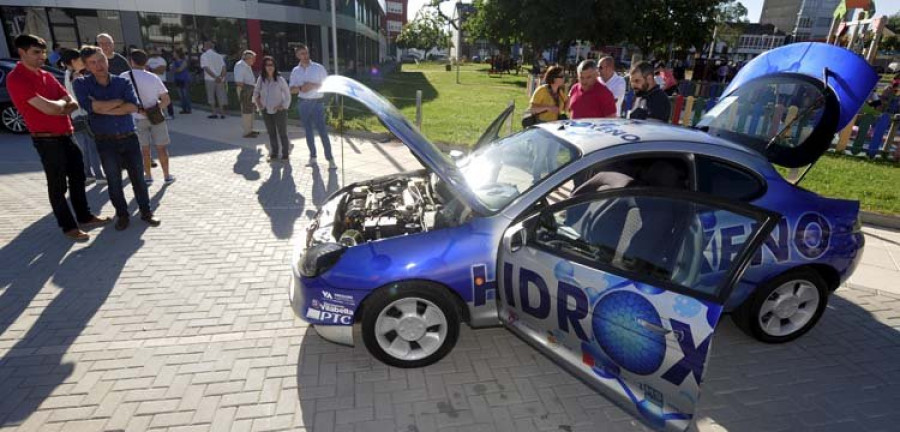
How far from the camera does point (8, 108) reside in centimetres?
1006

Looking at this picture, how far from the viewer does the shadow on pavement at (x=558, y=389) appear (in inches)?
115

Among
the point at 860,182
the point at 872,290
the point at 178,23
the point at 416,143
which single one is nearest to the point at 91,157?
the point at 416,143

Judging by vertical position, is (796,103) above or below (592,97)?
above

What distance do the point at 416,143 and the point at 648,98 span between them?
4.01 metres

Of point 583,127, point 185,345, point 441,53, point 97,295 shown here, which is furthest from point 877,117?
point 441,53

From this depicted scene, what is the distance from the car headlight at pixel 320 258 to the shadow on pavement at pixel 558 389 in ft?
2.39

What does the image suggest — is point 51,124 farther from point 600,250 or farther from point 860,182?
point 860,182

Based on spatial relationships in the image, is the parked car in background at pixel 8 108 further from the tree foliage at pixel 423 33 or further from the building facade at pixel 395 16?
the building facade at pixel 395 16

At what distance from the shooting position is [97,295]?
417 cm

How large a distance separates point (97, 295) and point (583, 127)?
4.44 m

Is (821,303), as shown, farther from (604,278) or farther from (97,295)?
(97,295)

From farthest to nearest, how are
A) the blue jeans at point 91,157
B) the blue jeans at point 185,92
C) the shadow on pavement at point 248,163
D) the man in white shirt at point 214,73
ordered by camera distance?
1. the blue jeans at point 185,92
2. the man in white shirt at point 214,73
3. the shadow on pavement at point 248,163
4. the blue jeans at point 91,157

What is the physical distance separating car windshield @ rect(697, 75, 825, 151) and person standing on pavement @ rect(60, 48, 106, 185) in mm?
7107

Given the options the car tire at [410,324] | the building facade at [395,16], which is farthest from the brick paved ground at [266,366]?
the building facade at [395,16]
